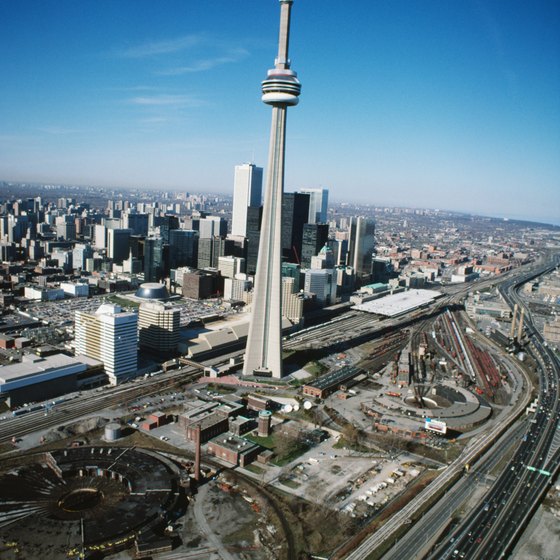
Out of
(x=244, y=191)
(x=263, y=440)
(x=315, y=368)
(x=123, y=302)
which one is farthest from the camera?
(x=244, y=191)

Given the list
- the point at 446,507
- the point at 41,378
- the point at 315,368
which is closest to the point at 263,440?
the point at 446,507

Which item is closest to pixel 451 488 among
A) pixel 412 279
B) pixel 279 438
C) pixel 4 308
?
pixel 279 438

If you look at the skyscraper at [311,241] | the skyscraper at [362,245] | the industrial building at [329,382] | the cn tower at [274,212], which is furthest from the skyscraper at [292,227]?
the cn tower at [274,212]

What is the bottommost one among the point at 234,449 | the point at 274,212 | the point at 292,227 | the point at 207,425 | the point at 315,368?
the point at 315,368

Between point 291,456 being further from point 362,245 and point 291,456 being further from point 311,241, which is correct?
point 362,245

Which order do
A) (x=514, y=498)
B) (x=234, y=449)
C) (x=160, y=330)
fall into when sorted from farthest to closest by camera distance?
(x=160, y=330) < (x=234, y=449) < (x=514, y=498)

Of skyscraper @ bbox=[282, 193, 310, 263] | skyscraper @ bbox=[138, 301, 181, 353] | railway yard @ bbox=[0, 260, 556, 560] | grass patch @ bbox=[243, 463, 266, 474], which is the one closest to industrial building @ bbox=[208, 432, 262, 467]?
grass patch @ bbox=[243, 463, 266, 474]

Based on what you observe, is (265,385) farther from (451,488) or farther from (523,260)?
(523,260)
